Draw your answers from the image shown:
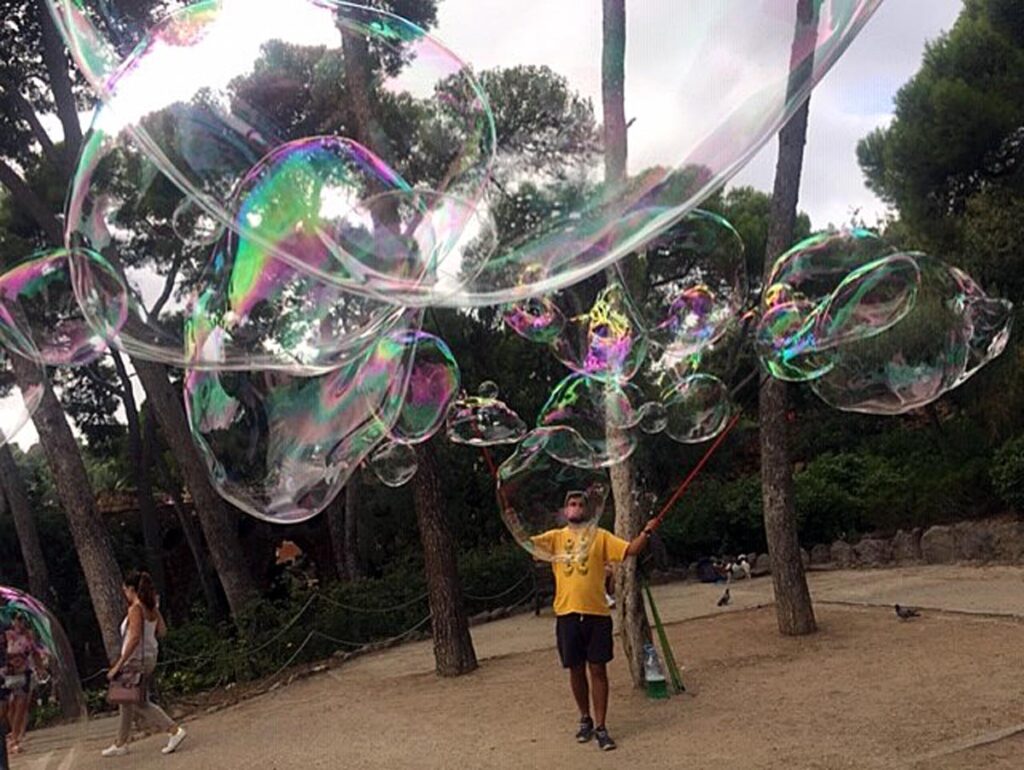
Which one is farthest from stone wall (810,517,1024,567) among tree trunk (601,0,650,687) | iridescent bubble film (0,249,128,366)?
iridescent bubble film (0,249,128,366)

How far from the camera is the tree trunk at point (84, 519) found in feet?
36.2

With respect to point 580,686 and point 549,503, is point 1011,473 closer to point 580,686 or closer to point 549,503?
point 549,503

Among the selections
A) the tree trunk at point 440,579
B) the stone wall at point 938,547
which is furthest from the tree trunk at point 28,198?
the stone wall at point 938,547

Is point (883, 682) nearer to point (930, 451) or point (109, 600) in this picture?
point (109, 600)

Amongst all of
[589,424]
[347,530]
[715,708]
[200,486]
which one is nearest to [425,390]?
[589,424]

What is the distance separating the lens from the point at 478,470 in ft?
62.8

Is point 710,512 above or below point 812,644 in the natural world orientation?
above

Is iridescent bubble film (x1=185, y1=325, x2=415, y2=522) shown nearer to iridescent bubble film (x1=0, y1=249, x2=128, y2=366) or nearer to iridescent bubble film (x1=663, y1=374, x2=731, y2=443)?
iridescent bubble film (x1=0, y1=249, x2=128, y2=366)

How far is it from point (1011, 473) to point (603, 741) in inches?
410

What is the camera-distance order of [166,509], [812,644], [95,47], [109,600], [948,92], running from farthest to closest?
[166,509] < [948,92] < [109,600] < [812,644] < [95,47]

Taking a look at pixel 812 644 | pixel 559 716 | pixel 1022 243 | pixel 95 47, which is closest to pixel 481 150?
pixel 95 47

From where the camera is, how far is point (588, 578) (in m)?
5.68

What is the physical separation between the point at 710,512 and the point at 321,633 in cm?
826

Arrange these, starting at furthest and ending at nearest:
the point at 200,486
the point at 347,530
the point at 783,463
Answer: the point at 347,530, the point at 200,486, the point at 783,463
